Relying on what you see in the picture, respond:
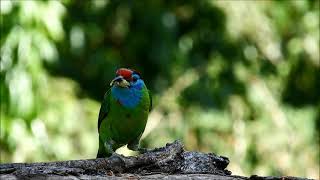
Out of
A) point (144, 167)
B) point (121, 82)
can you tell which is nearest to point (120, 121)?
point (121, 82)

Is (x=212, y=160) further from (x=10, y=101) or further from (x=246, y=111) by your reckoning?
(x=246, y=111)

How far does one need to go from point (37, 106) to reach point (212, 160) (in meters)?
3.17

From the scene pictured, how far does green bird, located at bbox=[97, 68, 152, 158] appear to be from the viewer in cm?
465

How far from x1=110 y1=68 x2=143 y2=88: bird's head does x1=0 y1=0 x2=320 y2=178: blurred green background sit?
3589 millimetres

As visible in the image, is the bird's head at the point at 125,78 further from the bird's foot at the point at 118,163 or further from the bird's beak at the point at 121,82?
the bird's foot at the point at 118,163

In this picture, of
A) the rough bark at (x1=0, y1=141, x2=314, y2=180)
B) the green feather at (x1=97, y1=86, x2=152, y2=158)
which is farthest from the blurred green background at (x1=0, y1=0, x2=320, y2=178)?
the rough bark at (x1=0, y1=141, x2=314, y2=180)

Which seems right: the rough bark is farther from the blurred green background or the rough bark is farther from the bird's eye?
the blurred green background

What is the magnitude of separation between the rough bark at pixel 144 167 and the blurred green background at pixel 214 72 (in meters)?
4.49

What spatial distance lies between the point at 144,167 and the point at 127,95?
97 cm

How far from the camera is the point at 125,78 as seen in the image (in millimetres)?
4625

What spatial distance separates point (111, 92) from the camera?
473 cm

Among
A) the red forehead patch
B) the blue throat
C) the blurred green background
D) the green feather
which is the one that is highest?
the blurred green background

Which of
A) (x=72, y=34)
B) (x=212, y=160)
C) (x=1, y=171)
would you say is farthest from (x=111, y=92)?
(x=72, y=34)

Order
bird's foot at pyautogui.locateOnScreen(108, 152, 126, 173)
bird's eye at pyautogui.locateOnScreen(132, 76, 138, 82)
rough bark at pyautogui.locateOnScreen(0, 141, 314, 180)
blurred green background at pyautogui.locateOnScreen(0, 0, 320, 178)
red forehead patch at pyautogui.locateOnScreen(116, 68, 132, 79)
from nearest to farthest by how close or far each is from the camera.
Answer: rough bark at pyautogui.locateOnScreen(0, 141, 314, 180)
bird's foot at pyautogui.locateOnScreen(108, 152, 126, 173)
red forehead patch at pyautogui.locateOnScreen(116, 68, 132, 79)
bird's eye at pyautogui.locateOnScreen(132, 76, 138, 82)
blurred green background at pyautogui.locateOnScreen(0, 0, 320, 178)
